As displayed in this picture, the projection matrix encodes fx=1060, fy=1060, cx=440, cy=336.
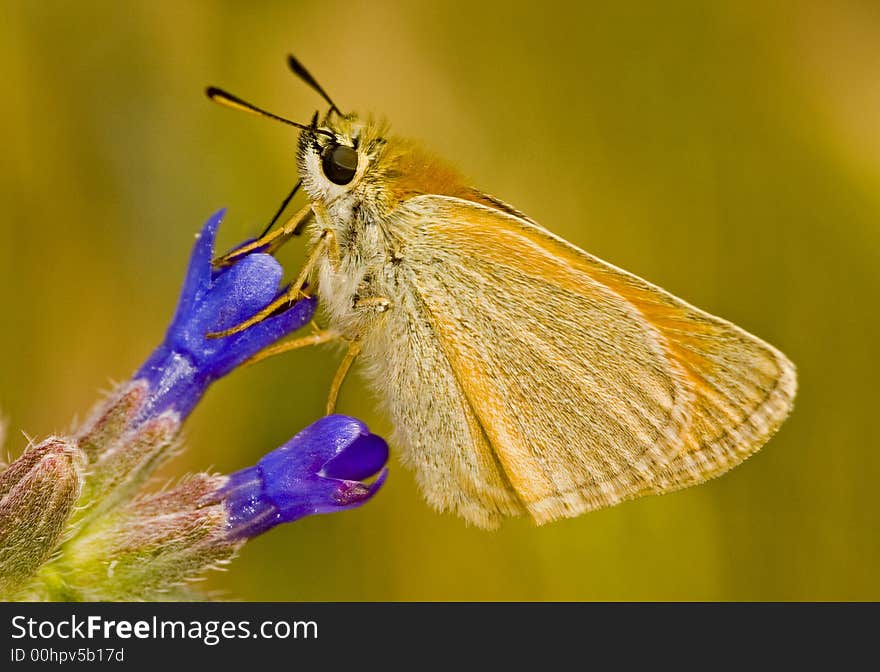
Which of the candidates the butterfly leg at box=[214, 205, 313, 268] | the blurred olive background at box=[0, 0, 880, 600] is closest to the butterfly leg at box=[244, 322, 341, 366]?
the butterfly leg at box=[214, 205, 313, 268]

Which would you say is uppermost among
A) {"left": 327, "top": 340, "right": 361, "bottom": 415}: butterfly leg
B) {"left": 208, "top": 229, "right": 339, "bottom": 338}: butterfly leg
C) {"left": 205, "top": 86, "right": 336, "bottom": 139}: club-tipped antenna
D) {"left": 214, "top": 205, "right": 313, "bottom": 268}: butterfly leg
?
{"left": 205, "top": 86, "right": 336, "bottom": 139}: club-tipped antenna

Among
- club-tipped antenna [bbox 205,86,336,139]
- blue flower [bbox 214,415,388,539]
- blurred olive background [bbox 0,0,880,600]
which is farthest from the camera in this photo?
blurred olive background [bbox 0,0,880,600]

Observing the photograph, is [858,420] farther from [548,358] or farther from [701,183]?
[548,358]

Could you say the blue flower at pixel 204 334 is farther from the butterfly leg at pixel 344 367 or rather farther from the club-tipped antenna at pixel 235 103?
the club-tipped antenna at pixel 235 103

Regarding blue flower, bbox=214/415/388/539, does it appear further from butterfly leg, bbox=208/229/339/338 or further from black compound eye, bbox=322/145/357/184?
black compound eye, bbox=322/145/357/184

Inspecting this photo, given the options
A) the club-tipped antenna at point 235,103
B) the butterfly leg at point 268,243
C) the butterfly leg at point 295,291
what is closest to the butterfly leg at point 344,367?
the butterfly leg at point 295,291

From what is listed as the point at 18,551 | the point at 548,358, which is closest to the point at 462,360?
the point at 548,358

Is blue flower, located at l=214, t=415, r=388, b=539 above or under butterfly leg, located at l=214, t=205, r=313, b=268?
under
